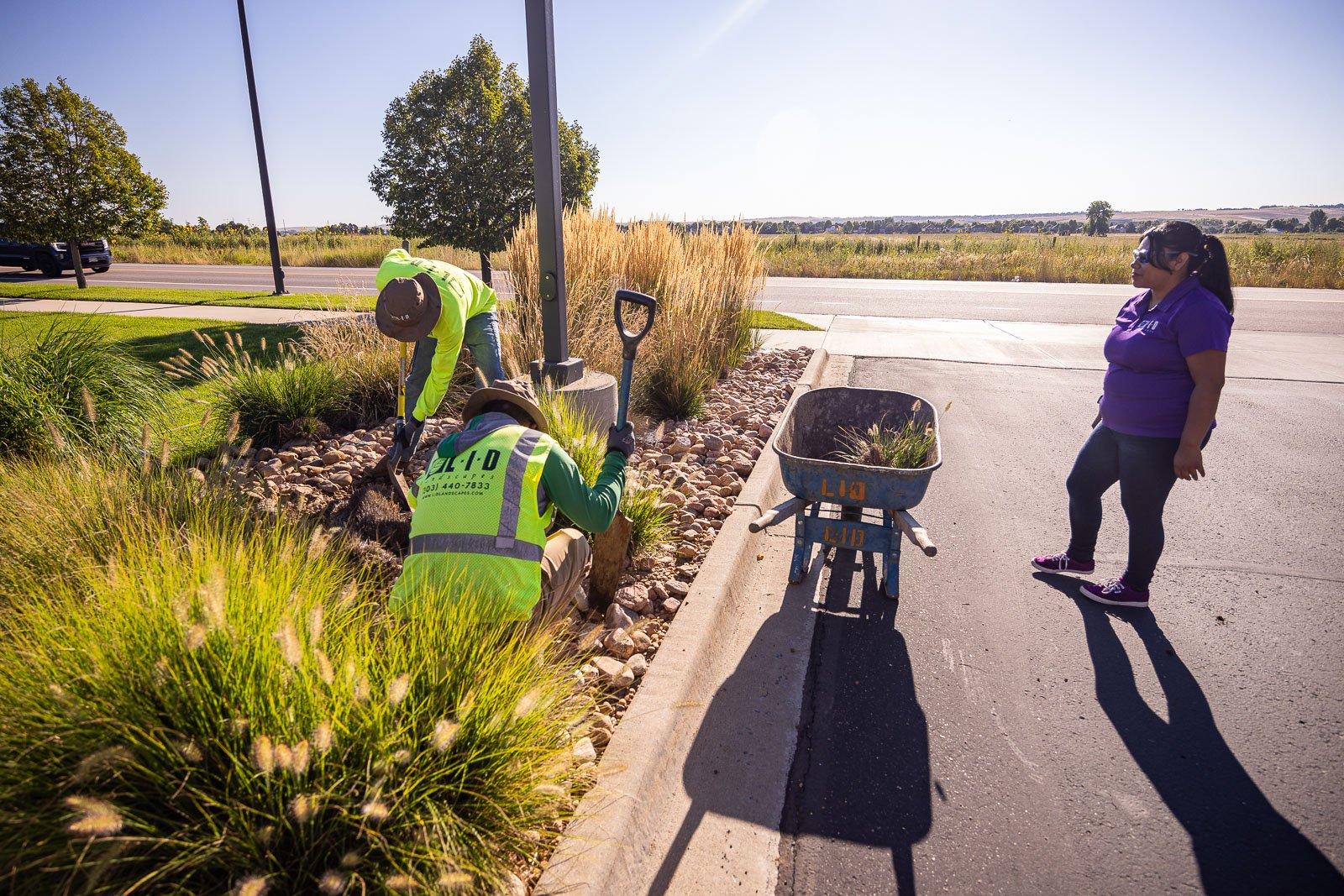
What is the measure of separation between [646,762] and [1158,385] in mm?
3036

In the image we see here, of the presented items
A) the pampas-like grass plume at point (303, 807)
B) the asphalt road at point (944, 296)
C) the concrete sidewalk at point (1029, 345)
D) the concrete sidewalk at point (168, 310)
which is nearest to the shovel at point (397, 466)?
the pampas-like grass plume at point (303, 807)

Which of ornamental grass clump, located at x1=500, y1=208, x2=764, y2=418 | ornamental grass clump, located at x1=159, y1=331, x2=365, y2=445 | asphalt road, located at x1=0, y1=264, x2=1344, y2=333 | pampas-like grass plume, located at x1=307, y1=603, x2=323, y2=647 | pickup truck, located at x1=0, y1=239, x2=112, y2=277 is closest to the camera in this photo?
pampas-like grass plume, located at x1=307, y1=603, x2=323, y2=647

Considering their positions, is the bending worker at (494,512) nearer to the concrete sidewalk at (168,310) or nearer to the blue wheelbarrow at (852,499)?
the blue wheelbarrow at (852,499)

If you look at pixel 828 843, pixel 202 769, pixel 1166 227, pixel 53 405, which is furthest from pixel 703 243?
pixel 202 769

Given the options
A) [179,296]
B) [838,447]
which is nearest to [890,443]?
[838,447]

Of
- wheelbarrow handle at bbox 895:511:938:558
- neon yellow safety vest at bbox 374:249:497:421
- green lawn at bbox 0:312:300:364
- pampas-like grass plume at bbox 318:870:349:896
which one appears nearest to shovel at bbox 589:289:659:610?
wheelbarrow handle at bbox 895:511:938:558

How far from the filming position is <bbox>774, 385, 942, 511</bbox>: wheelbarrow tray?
3.58m

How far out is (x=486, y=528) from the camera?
2.52m

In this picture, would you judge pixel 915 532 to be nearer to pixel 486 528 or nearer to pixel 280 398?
pixel 486 528

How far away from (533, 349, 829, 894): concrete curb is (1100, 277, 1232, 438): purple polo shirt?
217 cm

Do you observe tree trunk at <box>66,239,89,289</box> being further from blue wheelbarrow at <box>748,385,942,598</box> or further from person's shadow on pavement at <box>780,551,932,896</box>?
person's shadow on pavement at <box>780,551,932,896</box>

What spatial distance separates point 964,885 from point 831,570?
2135mm

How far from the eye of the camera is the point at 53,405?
179 inches

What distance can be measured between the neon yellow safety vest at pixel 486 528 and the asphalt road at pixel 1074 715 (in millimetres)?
1278
